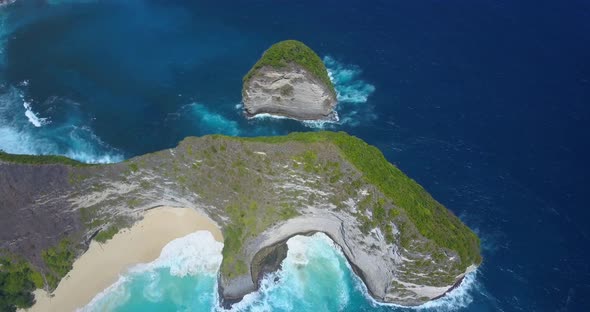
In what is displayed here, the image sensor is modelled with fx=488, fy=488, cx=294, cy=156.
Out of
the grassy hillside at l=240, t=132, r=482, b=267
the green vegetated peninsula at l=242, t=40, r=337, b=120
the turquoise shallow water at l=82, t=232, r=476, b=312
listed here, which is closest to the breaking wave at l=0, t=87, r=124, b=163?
the turquoise shallow water at l=82, t=232, r=476, b=312

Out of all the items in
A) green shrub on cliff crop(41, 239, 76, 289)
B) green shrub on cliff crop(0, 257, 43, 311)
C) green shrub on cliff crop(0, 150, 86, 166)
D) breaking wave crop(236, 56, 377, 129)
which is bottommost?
green shrub on cliff crop(0, 257, 43, 311)

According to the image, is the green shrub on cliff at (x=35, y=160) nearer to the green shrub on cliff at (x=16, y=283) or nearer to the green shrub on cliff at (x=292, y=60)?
the green shrub on cliff at (x=16, y=283)

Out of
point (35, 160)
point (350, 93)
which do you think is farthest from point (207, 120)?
point (35, 160)

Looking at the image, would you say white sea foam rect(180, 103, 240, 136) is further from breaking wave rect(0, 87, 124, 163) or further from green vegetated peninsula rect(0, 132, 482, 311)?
green vegetated peninsula rect(0, 132, 482, 311)

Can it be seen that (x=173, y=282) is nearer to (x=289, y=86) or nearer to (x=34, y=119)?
(x=289, y=86)

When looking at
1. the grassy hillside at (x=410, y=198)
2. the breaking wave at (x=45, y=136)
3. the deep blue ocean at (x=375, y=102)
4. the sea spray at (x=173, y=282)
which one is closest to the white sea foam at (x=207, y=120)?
the deep blue ocean at (x=375, y=102)

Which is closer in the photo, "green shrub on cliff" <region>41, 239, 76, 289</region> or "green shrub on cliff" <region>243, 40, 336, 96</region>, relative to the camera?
"green shrub on cliff" <region>41, 239, 76, 289</region>
